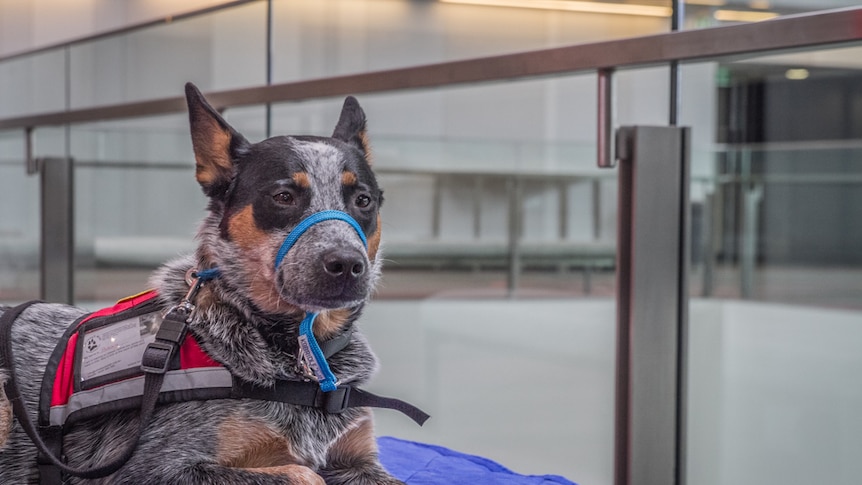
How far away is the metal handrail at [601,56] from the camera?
1.79m

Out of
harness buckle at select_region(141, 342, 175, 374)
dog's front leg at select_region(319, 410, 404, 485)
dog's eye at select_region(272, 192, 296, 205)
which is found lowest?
dog's front leg at select_region(319, 410, 404, 485)

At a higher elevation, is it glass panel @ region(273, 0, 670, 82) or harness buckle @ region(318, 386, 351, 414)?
glass panel @ region(273, 0, 670, 82)

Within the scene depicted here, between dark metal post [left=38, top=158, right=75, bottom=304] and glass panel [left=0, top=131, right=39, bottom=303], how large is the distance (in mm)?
567

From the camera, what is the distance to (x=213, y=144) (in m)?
1.76

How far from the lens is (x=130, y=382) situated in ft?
5.54

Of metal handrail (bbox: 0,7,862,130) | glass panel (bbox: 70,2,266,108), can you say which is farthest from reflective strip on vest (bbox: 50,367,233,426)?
glass panel (bbox: 70,2,266,108)

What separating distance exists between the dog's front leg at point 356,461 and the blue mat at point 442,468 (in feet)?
1.68

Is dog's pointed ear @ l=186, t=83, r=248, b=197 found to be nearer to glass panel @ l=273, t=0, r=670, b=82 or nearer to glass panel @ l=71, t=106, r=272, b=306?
glass panel @ l=273, t=0, r=670, b=82

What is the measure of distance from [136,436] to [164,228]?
311 cm

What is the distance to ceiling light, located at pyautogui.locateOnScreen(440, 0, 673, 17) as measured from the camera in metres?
2.38

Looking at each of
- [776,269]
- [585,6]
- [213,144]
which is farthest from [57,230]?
[776,269]

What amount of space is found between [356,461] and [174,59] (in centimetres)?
296

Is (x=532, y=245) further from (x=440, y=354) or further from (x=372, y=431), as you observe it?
(x=372, y=431)

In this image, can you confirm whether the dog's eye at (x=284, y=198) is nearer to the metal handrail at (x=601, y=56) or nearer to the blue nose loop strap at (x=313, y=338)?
the blue nose loop strap at (x=313, y=338)
